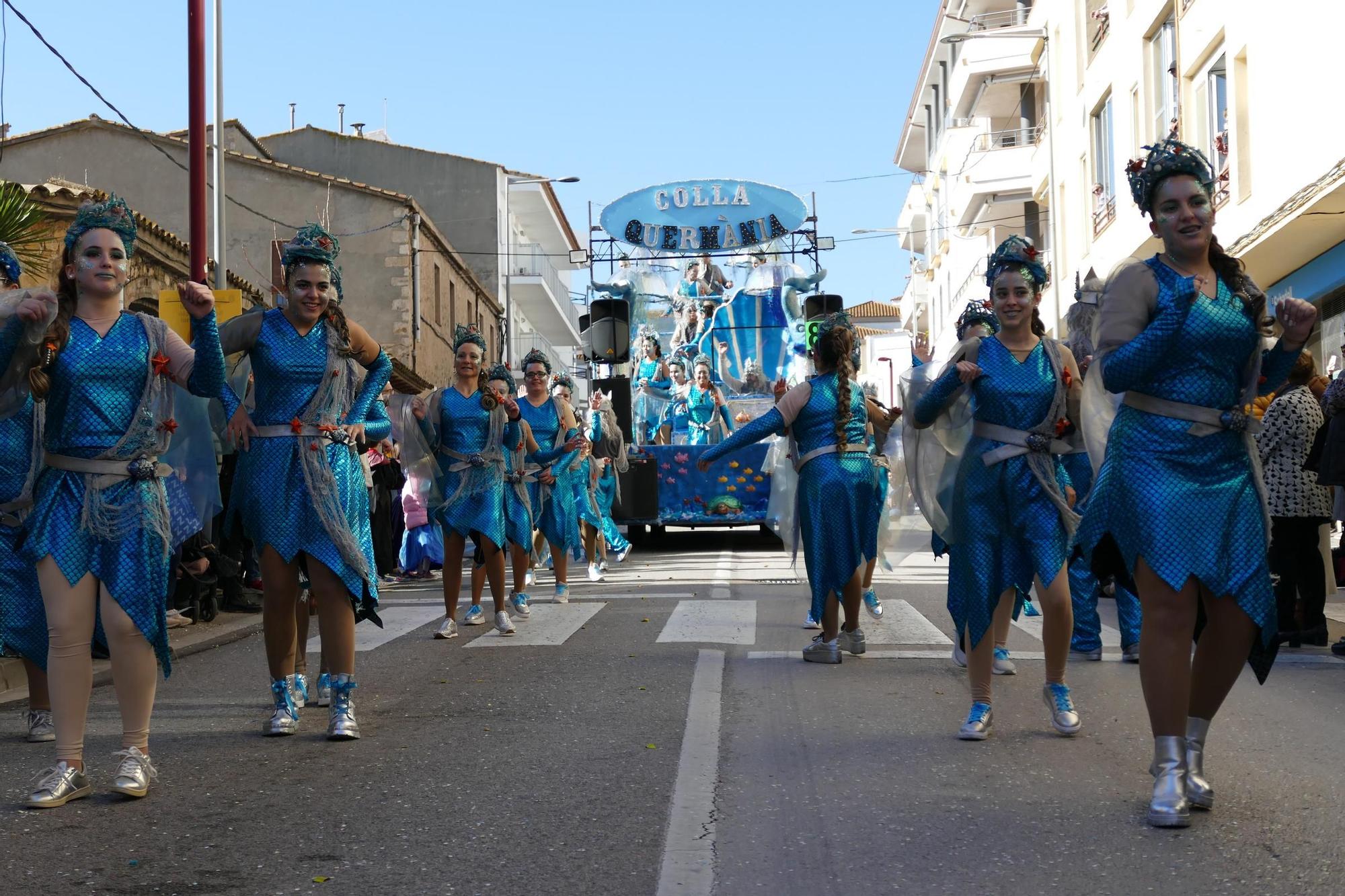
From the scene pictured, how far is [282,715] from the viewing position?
637 centimetres

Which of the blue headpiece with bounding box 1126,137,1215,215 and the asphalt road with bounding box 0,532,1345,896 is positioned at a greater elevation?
the blue headpiece with bounding box 1126,137,1215,215

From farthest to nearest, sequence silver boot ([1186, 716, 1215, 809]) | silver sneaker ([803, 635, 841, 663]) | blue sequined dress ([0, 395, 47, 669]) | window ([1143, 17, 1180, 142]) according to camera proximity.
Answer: window ([1143, 17, 1180, 142])
silver sneaker ([803, 635, 841, 663])
blue sequined dress ([0, 395, 47, 669])
silver boot ([1186, 716, 1215, 809])

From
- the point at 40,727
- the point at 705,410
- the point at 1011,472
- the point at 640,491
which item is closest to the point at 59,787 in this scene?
the point at 40,727

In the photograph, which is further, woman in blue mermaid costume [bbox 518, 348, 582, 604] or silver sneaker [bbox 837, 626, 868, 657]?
woman in blue mermaid costume [bbox 518, 348, 582, 604]

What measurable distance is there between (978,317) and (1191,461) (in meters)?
2.69

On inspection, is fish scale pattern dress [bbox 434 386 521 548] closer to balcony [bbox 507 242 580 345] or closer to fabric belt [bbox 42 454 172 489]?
fabric belt [bbox 42 454 172 489]

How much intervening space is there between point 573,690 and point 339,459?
1.73 m

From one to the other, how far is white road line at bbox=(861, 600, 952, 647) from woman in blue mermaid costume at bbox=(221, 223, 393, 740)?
4.09 metres

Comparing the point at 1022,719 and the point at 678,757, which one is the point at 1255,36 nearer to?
the point at 1022,719

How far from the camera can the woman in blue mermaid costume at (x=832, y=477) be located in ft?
28.0

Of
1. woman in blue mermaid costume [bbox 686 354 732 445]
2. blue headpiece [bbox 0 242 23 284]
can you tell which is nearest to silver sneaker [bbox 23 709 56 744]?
blue headpiece [bbox 0 242 23 284]

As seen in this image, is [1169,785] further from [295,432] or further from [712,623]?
[712,623]

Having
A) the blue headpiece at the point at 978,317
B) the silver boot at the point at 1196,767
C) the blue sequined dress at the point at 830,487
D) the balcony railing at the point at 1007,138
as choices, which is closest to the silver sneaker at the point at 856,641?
the blue sequined dress at the point at 830,487

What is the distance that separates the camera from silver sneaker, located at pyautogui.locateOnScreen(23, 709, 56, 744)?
634 centimetres
